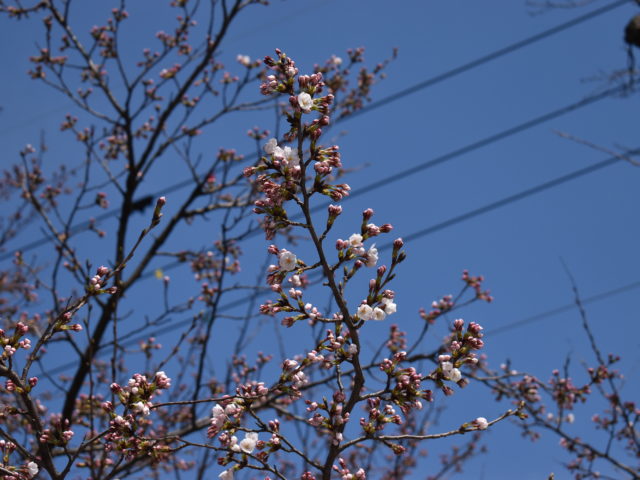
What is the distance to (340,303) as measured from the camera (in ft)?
7.15

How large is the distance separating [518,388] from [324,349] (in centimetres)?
340

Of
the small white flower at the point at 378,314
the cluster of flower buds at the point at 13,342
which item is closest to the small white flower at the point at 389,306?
the small white flower at the point at 378,314

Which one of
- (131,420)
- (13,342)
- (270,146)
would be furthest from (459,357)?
(13,342)

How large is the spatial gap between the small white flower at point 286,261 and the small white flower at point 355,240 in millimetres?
225

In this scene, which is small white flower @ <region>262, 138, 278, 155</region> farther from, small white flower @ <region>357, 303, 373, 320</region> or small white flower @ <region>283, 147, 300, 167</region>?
small white flower @ <region>357, 303, 373, 320</region>

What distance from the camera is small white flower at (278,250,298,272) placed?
2.25 metres

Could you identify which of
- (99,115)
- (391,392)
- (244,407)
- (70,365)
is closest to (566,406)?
(391,392)

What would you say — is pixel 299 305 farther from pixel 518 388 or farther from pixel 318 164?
pixel 518 388

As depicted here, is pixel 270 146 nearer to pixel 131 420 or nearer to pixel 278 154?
pixel 278 154

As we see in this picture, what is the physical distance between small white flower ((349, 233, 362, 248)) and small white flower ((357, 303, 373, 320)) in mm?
238

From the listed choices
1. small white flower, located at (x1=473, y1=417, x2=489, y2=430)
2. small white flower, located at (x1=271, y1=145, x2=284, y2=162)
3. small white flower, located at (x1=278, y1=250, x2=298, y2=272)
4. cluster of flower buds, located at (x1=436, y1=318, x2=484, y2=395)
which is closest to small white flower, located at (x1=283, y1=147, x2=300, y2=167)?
small white flower, located at (x1=271, y1=145, x2=284, y2=162)

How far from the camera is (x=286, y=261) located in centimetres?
226

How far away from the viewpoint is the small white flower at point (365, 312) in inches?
87.0

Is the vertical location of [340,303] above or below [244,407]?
above
